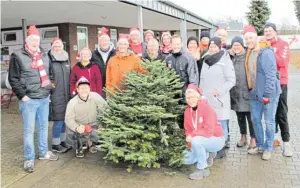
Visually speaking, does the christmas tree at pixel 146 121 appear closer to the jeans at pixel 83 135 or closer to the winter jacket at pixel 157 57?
the winter jacket at pixel 157 57

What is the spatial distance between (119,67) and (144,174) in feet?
5.25

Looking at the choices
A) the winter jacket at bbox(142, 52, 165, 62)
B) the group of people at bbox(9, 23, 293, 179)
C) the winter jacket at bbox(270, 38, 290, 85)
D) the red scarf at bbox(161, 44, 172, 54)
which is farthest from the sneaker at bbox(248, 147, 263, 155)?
the red scarf at bbox(161, 44, 172, 54)

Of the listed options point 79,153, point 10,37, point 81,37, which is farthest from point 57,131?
point 10,37

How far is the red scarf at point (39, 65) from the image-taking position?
4.84m

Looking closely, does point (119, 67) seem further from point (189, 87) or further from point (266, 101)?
point (266, 101)

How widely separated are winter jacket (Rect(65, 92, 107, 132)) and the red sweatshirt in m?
1.36

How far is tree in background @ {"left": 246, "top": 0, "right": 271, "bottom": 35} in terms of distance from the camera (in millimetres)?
47875

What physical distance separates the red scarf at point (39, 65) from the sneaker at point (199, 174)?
238cm

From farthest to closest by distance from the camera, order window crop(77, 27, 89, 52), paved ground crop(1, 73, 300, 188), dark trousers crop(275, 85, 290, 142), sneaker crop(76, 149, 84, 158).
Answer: window crop(77, 27, 89, 52), sneaker crop(76, 149, 84, 158), dark trousers crop(275, 85, 290, 142), paved ground crop(1, 73, 300, 188)

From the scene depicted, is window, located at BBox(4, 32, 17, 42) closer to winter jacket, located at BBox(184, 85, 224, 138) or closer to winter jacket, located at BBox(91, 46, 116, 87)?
winter jacket, located at BBox(91, 46, 116, 87)

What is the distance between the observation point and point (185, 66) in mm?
5008

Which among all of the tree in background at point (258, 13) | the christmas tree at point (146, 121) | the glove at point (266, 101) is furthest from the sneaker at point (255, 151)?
the tree in background at point (258, 13)

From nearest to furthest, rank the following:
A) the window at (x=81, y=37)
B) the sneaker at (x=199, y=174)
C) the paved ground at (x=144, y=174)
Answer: the paved ground at (x=144, y=174), the sneaker at (x=199, y=174), the window at (x=81, y=37)

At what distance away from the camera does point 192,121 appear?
4.59m
